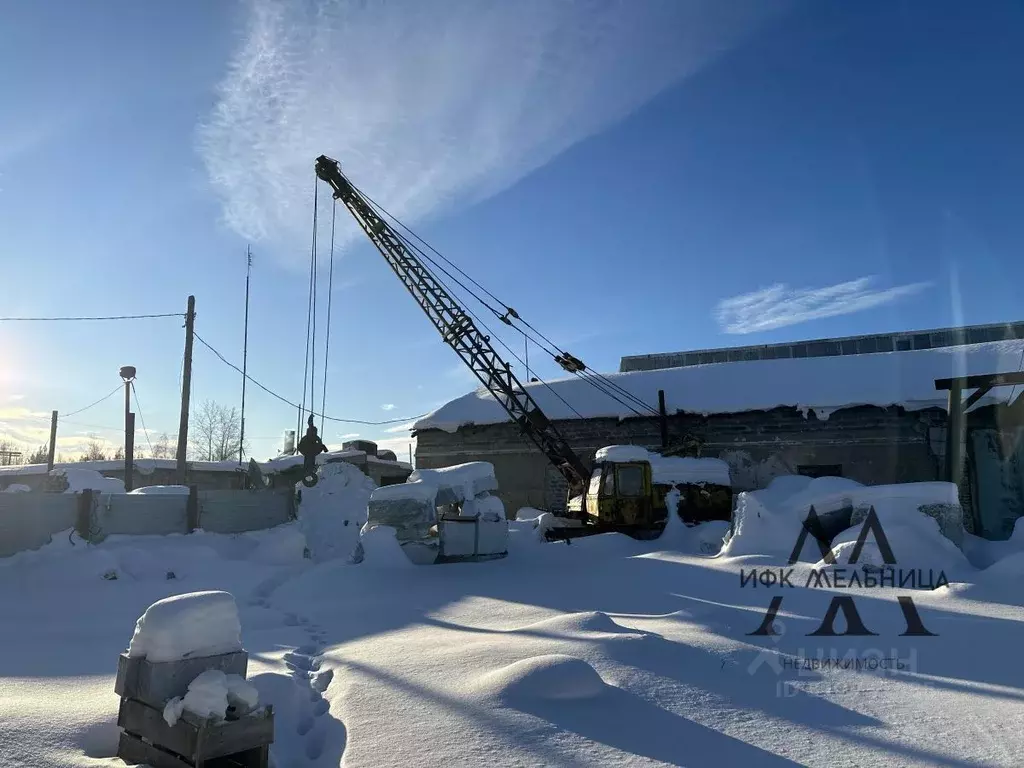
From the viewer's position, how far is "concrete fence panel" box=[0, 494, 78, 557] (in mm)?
12477

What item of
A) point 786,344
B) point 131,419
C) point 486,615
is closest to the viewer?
point 486,615

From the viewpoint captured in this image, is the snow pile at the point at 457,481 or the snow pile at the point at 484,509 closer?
the snow pile at the point at 484,509

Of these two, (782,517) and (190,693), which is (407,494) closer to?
(782,517)

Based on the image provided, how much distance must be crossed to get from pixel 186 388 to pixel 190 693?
1884cm

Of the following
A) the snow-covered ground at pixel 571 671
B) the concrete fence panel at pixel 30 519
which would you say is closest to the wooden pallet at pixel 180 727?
the snow-covered ground at pixel 571 671

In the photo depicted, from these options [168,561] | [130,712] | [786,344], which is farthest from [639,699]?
[786,344]

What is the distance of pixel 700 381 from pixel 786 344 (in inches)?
472

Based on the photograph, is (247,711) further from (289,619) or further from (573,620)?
(289,619)

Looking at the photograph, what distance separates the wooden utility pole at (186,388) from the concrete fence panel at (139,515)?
18.9ft

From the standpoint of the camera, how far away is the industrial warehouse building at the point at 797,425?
59.3ft

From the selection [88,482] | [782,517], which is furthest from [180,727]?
[88,482]

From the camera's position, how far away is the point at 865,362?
25.1 m

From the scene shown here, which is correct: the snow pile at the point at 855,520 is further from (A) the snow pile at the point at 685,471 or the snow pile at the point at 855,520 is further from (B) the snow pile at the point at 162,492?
(B) the snow pile at the point at 162,492

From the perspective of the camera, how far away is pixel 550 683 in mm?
4641
